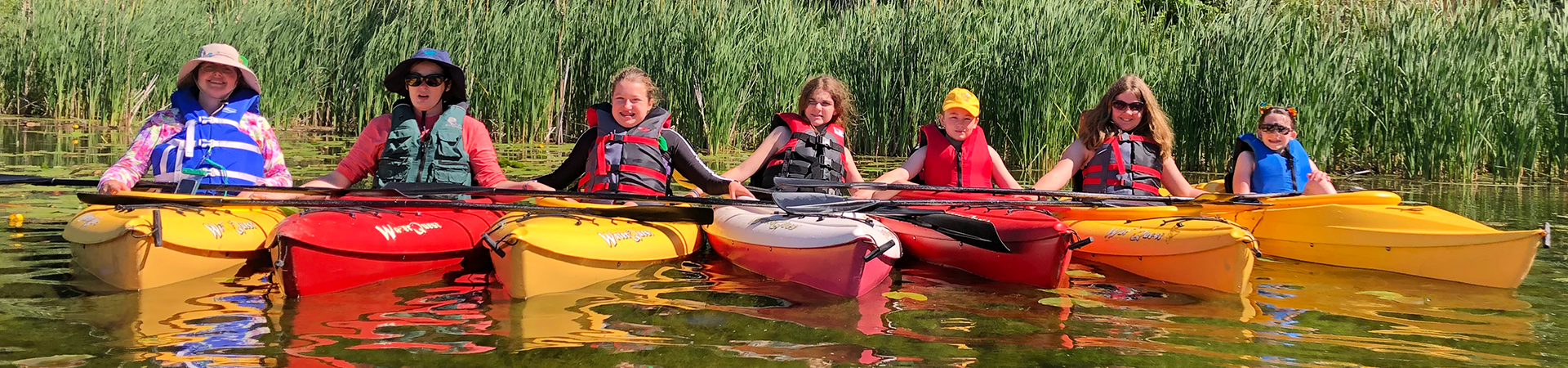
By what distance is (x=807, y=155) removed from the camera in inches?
257

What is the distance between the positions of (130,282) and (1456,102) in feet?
30.8

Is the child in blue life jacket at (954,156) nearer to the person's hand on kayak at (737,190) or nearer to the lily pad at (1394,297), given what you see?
the person's hand on kayak at (737,190)

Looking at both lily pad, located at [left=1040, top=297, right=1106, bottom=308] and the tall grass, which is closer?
lily pad, located at [left=1040, top=297, right=1106, bottom=308]

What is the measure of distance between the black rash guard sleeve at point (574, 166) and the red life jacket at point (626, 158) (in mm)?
125

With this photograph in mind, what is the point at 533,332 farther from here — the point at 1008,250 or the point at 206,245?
the point at 1008,250

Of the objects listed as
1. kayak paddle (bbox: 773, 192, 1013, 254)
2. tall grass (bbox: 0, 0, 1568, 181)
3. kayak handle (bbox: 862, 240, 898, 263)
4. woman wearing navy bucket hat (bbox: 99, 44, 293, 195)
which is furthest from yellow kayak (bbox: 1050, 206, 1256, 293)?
tall grass (bbox: 0, 0, 1568, 181)

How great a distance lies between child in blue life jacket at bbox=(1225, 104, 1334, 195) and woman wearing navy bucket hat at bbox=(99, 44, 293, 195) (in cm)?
494

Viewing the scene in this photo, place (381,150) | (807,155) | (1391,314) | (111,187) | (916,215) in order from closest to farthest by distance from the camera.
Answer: (1391,314) < (111,187) < (916,215) < (381,150) < (807,155)

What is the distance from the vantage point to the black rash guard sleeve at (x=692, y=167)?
6152mm

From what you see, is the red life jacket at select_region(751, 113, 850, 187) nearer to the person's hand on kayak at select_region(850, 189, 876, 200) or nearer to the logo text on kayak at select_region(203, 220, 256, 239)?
the person's hand on kayak at select_region(850, 189, 876, 200)

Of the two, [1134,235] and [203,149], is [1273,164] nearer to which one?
[1134,235]

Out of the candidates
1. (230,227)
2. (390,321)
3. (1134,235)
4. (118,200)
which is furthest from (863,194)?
(118,200)

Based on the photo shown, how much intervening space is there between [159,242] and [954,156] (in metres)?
3.77

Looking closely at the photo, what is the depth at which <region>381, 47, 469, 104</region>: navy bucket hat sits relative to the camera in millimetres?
5766
